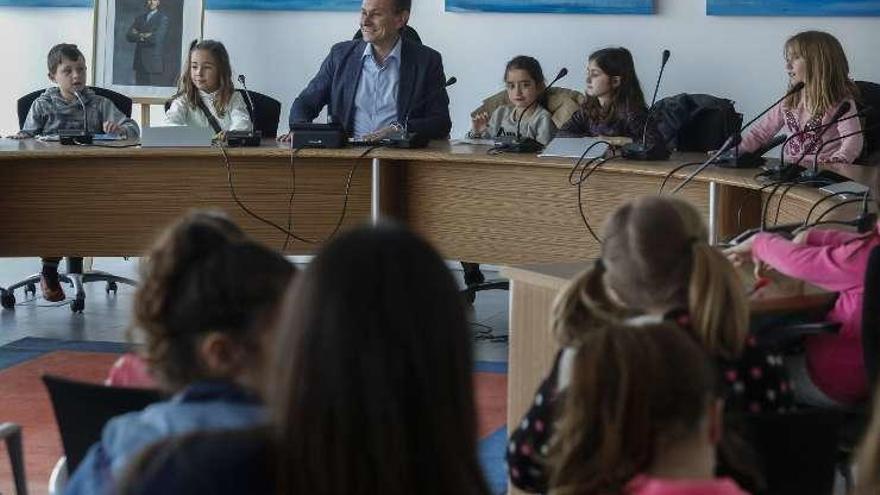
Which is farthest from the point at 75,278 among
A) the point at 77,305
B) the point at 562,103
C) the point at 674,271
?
the point at 674,271

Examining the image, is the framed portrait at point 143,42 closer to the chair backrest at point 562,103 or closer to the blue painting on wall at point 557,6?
the blue painting on wall at point 557,6

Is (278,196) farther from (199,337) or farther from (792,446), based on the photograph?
(199,337)

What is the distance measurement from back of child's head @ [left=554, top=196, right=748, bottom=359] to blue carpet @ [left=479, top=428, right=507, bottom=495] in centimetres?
141

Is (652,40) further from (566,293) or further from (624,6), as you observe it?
(566,293)

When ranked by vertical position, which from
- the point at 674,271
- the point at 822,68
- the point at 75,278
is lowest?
the point at 75,278

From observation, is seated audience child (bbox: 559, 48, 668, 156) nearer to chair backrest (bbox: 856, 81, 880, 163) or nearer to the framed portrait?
chair backrest (bbox: 856, 81, 880, 163)

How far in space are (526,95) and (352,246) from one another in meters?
4.79

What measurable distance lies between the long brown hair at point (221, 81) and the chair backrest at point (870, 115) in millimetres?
2543

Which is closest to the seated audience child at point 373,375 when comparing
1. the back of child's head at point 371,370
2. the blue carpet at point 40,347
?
the back of child's head at point 371,370

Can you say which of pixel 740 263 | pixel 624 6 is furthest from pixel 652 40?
pixel 740 263

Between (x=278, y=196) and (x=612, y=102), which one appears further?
(x=612, y=102)

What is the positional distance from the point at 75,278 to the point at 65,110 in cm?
73

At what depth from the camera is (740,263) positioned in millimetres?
2885

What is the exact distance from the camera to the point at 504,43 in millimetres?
6750
